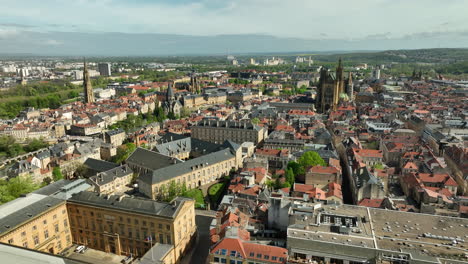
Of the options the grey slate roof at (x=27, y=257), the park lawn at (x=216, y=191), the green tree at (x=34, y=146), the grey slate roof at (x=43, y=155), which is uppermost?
the grey slate roof at (x=27, y=257)

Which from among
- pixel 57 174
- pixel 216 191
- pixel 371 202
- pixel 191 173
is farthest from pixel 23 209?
pixel 371 202

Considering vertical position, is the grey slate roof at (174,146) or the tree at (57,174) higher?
the grey slate roof at (174,146)

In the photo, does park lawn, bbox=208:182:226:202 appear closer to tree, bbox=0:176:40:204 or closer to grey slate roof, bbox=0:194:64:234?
grey slate roof, bbox=0:194:64:234

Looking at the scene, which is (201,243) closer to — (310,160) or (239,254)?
(239,254)

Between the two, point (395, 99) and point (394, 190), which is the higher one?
point (395, 99)

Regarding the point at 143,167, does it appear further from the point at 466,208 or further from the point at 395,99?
the point at 395,99

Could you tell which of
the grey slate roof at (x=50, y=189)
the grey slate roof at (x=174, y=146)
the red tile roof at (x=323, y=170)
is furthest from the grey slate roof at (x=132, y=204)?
the grey slate roof at (x=174, y=146)

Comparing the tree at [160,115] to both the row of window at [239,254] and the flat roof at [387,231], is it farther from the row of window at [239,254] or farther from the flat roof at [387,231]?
the row of window at [239,254]

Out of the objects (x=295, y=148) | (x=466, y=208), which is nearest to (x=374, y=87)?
(x=295, y=148)
